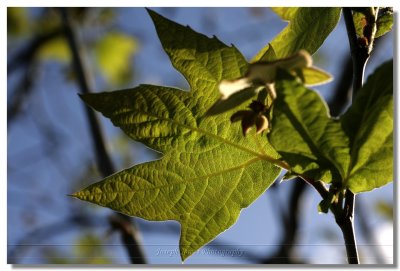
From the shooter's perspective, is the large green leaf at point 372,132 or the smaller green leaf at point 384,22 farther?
the smaller green leaf at point 384,22

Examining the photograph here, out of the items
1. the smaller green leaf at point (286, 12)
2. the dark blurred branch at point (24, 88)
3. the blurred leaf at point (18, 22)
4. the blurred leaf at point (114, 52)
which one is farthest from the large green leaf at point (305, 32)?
the blurred leaf at point (18, 22)

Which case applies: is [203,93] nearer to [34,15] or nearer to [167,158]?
[167,158]

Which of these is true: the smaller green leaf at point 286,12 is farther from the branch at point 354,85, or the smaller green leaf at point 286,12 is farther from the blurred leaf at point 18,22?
the blurred leaf at point 18,22

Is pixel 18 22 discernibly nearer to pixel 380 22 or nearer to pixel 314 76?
pixel 380 22

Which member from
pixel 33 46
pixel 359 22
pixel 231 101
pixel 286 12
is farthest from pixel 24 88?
pixel 231 101

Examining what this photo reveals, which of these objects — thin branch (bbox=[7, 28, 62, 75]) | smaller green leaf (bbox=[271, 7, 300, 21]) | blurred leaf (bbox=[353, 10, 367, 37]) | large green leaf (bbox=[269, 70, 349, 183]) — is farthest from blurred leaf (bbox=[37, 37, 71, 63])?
large green leaf (bbox=[269, 70, 349, 183])
